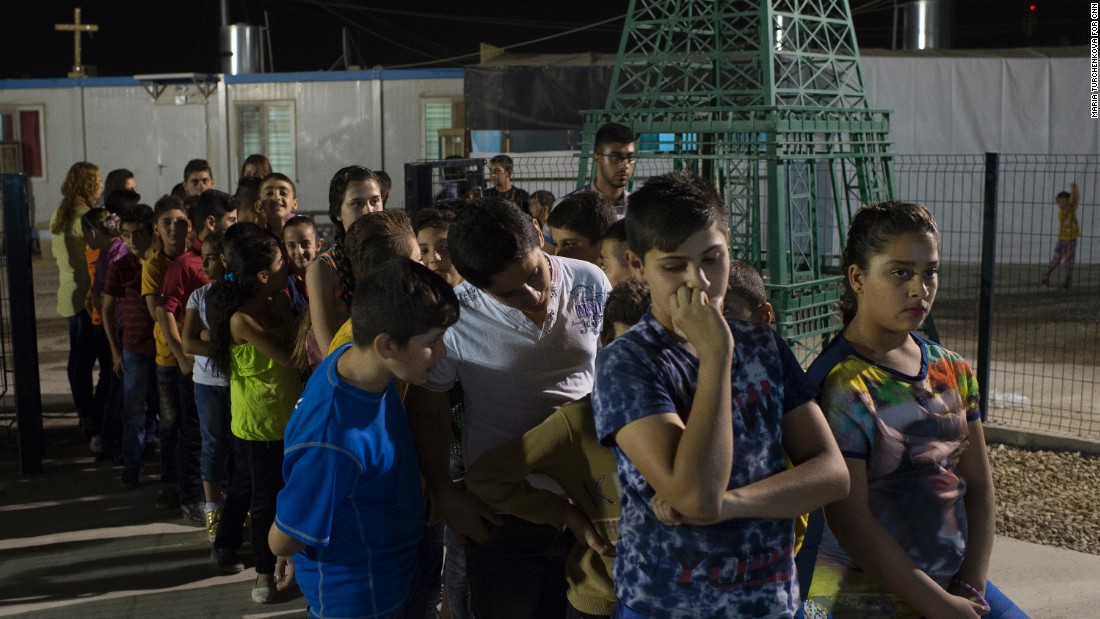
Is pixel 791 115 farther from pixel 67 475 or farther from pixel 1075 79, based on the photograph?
pixel 1075 79

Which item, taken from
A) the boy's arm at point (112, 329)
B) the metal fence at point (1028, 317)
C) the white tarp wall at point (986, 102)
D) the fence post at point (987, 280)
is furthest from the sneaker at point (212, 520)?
the white tarp wall at point (986, 102)

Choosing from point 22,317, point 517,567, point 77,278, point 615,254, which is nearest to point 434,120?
point 77,278

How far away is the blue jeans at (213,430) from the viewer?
5.34 meters

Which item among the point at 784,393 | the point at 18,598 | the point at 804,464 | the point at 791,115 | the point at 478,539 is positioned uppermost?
the point at 791,115

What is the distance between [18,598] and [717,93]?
576 centimetres

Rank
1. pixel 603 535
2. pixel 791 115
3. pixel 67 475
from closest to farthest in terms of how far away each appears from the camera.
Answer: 1. pixel 603 535
2. pixel 67 475
3. pixel 791 115

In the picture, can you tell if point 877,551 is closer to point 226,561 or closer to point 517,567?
point 517,567

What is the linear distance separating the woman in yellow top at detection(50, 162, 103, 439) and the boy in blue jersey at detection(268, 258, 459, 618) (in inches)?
211

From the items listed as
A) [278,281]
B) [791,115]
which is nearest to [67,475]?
[278,281]

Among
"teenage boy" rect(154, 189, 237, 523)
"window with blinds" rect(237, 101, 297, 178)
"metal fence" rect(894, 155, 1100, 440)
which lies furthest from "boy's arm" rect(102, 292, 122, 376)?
"window with blinds" rect(237, 101, 297, 178)

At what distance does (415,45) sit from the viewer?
4028 centimetres

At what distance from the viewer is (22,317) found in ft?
21.9

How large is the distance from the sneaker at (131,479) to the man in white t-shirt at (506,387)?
4.08m

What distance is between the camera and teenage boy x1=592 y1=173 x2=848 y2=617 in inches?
77.9
